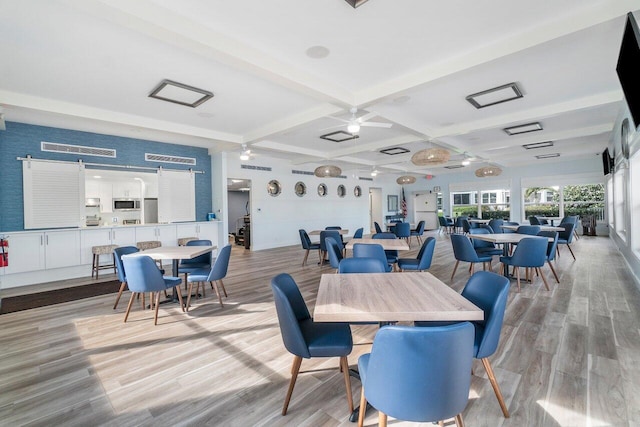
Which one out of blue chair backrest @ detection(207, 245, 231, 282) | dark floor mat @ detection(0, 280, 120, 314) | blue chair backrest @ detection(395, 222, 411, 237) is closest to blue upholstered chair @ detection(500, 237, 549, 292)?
blue chair backrest @ detection(207, 245, 231, 282)

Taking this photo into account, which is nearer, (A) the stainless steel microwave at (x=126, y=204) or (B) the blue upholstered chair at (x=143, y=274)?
(B) the blue upholstered chair at (x=143, y=274)

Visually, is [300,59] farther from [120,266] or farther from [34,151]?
[34,151]

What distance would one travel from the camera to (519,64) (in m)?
3.64

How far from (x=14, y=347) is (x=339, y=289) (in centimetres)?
342

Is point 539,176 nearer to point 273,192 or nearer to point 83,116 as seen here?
point 273,192

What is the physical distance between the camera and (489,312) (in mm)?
1951

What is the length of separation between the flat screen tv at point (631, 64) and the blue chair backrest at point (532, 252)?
2162 mm

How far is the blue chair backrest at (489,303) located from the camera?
1.80 meters

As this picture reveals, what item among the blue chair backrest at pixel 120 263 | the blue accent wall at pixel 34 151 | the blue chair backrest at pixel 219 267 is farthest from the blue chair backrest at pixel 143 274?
the blue accent wall at pixel 34 151

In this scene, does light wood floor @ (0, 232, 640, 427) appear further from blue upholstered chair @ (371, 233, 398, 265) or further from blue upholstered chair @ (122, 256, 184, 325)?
blue upholstered chair @ (371, 233, 398, 265)

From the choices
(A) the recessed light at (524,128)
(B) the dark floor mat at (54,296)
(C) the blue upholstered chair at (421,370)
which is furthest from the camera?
(A) the recessed light at (524,128)

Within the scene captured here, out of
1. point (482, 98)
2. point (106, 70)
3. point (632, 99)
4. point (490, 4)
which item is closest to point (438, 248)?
point (482, 98)

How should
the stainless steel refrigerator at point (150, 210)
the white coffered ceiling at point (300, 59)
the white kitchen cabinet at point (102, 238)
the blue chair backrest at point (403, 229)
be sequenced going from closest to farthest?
the white coffered ceiling at point (300, 59) < the white kitchen cabinet at point (102, 238) < the stainless steel refrigerator at point (150, 210) < the blue chair backrest at point (403, 229)

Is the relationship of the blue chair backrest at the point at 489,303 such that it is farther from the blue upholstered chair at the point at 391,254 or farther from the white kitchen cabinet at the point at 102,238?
the white kitchen cabinet at the point at 102,238
